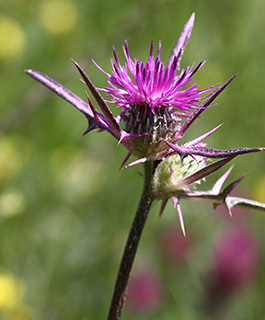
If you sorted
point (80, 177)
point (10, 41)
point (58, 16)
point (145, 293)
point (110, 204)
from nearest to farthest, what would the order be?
point (145, 293), point (80, 177), point (110, 204), point (10, 41), point (58, 16)

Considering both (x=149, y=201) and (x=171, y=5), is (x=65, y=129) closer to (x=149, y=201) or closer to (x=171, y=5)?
(x=171, y=5)

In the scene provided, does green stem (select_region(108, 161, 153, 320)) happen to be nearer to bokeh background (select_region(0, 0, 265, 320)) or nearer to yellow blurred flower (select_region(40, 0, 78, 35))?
bokeh background (select_region(0, 0, 265, 320))

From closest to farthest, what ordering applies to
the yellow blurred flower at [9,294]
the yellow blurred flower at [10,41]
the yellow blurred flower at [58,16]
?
the yellow blurred flower at [9,294] → the yellow blurred flower at [10,41] → the yellow blurred flower at [58,16]

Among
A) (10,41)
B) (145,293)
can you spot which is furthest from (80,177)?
(10,41)

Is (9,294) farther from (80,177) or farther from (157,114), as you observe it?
(157,114)

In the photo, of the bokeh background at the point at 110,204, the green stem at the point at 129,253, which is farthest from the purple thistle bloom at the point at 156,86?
the bokeh background at the point at 110,204

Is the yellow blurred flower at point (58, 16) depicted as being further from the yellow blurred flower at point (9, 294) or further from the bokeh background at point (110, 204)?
the yellow blurred flower at point (9, 294)
